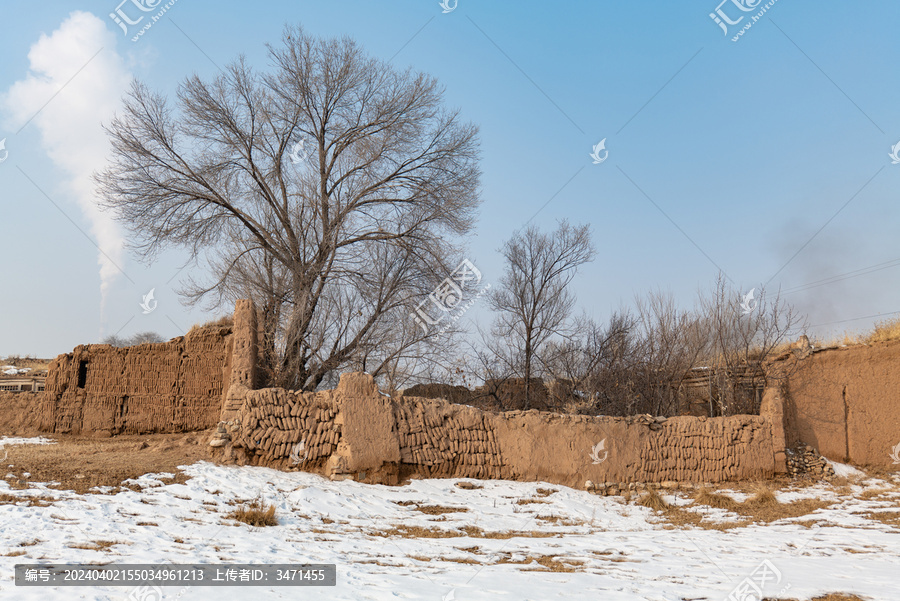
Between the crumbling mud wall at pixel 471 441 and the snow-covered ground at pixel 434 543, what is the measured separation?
0.51 metres

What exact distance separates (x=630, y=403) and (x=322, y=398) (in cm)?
943

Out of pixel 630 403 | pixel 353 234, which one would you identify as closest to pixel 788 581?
pixel 630 403

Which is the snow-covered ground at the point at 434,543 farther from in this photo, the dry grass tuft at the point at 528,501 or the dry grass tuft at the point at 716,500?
the dry grass tuft at the point at 716,500

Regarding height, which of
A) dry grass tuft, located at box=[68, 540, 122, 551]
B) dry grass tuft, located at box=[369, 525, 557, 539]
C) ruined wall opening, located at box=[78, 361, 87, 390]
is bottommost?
dry grass tuft, located at box=[369, 525, 557, 539]

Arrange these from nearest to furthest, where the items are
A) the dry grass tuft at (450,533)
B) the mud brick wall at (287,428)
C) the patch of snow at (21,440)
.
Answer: the dry grass tuft at (450,533) < the mud brick wall at (287,428) < the patch of snow at (21,440)

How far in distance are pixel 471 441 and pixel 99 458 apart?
6184mm

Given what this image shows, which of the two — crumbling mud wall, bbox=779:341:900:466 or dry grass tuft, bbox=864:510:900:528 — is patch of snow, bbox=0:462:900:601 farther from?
crumbling mud wall, bbox=779:341:900:466

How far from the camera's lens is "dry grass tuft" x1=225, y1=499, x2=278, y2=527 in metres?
8.04

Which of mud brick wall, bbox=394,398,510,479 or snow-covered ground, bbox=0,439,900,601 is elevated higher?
mud brick wall, bbox=394,398,510,479

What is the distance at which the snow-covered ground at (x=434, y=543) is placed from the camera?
5523mm

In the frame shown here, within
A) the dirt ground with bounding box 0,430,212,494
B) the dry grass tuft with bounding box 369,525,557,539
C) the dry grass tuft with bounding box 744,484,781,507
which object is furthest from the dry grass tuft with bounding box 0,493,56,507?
the dry grass tuft with bounding box 744,484,781,507

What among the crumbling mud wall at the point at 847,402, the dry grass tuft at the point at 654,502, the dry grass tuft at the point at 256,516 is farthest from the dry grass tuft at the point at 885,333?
the dry grass tuft at the point at 256,516

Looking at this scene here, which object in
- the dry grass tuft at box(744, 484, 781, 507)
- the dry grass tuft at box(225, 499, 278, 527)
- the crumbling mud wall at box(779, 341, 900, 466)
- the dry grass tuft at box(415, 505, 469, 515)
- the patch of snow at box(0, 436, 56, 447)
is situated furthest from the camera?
the crumbling mud wall at box(779, 341, 900, 466)

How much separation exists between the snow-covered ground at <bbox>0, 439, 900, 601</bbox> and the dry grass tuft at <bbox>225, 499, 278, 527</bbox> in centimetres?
15
